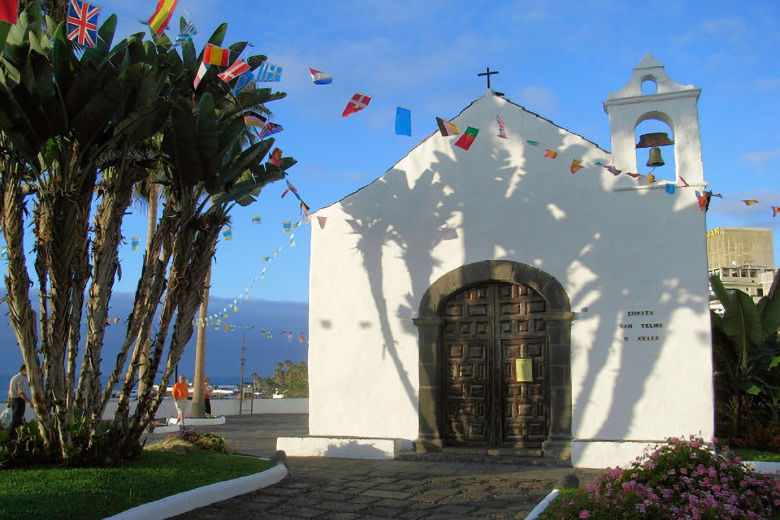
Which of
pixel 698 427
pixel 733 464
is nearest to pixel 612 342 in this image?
pixel 698 427

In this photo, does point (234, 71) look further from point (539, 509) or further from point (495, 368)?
point (539, 509)

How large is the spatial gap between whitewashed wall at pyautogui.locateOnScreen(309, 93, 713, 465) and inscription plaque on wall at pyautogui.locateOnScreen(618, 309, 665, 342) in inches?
0.8

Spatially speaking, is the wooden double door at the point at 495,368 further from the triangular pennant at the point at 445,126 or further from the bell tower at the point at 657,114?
the bell tower at the point at 657,114

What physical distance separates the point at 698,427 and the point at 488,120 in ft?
18.2

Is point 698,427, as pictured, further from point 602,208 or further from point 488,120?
point 488,120

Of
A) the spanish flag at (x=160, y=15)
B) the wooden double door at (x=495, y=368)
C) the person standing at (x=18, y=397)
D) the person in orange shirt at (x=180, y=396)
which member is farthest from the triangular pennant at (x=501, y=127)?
the person in orange shirt at (x=180, y=396)

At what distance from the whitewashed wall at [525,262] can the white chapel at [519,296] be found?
20 mm

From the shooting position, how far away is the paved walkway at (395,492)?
22.5ft

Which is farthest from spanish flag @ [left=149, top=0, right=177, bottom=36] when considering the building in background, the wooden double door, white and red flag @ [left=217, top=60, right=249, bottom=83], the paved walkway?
the building in background

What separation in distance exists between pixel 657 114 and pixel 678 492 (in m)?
6.67

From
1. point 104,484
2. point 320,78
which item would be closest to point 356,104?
point 320,78

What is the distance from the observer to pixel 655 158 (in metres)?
10.8

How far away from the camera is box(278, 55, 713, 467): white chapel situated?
985 cm

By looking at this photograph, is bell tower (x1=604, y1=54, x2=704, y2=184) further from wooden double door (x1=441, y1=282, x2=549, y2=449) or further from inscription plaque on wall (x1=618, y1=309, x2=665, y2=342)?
wooden double door (x1=441, y1=282, x2=549, y2=449)
